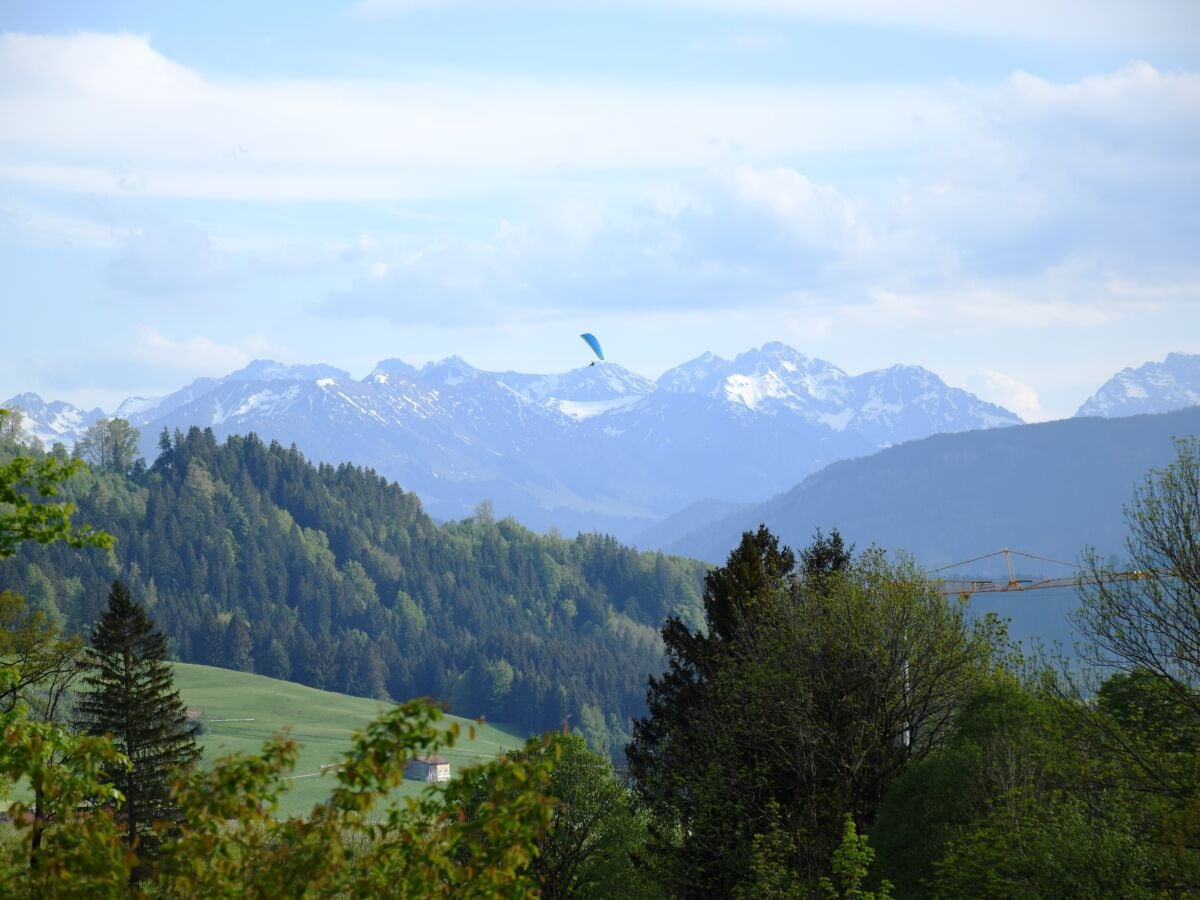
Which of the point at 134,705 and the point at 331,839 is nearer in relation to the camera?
the point at 331,839

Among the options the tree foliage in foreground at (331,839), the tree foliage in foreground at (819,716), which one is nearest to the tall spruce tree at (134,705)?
the tree foliage in foreground at (819,716)

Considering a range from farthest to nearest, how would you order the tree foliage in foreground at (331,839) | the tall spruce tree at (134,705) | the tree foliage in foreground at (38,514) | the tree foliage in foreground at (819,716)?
the tall spruce tree at (134,705) < the tree foliage in foreground at (819,716) < the tree foliage in foreground at (38,514) < the tree foliage in foreground at (331,839)

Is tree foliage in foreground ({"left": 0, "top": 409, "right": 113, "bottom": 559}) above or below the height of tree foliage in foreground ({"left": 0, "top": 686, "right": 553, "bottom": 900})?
above

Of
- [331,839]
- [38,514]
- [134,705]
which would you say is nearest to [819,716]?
[38,514]

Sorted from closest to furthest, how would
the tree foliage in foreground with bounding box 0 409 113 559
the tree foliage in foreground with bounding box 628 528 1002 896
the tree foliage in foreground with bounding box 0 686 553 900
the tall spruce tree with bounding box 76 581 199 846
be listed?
the tree foliage in foreground with bounding box 0 686 553 900 < the tree foliage in foreground with bounding box 0 409 113 559 < the tree foliage in foreground with bounding box 628 528 1002 896 < the tall spruce tree with bounding box 76 581 199 846

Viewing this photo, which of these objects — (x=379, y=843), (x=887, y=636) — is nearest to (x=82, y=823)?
(x=379, y=843)

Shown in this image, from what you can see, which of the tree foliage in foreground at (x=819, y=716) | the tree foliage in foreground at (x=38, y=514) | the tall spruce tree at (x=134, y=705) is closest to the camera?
the tree foliage in foreground at (x=38, y=514)

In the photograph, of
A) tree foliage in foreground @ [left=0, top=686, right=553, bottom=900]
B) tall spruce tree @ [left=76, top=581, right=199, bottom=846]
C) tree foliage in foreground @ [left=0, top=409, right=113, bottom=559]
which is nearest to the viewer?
tree foliage in foreground @ [left=0, top=686, right=553, bottom=900]

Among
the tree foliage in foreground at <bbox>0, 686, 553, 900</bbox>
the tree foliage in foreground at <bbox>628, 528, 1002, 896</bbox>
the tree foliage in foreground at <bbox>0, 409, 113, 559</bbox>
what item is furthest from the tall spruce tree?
the tree foliage in foreground at <bbox>0, 686, 553, 900</bbox>

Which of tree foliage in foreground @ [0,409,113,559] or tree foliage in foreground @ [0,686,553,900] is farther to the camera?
tree foliage in foreground @ [0,409,113,559]

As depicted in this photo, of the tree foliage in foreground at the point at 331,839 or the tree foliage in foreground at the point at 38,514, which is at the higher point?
the tree foliage in foreground at the point at 38,514

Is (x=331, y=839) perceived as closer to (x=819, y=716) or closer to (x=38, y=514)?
(x=38, y=514)

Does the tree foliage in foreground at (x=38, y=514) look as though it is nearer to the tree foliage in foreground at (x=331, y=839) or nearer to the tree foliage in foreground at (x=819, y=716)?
the tree foliage in foreground at (x=331, y=839)

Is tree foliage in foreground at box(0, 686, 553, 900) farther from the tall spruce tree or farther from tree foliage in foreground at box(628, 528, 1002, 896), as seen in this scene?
the tall spruce tree
